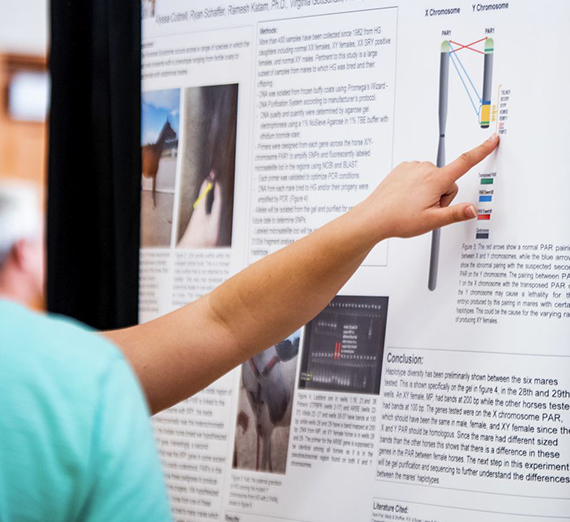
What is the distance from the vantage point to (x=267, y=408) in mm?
978

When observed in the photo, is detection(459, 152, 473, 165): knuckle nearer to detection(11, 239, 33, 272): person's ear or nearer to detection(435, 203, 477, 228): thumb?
detection(435, 203, 477, 228): thumb

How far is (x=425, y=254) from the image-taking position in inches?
35.7

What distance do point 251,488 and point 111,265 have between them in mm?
428

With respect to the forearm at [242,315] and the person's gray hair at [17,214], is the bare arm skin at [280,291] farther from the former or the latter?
the person's gray hair at [17,214]

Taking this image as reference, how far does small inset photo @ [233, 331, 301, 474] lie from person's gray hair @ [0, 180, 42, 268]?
1.17 meters

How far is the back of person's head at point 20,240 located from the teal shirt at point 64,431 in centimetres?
163

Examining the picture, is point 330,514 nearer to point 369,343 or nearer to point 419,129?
point 369,343

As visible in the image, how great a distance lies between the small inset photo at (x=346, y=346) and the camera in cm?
92

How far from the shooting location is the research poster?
0.85 metres

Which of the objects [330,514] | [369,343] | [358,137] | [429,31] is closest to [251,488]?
[330,514]

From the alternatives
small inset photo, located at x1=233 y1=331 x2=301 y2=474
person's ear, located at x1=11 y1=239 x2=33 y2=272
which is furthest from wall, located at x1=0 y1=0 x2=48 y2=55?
small inset photo, located at x1=233 y1=331 x2=301 y2=474

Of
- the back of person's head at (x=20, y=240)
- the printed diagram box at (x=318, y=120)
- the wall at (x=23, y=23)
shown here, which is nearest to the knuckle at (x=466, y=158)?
the printed diagram box at (x=318, y=120)

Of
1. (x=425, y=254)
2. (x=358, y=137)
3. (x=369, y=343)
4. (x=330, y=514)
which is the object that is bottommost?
(x=330, y=514)

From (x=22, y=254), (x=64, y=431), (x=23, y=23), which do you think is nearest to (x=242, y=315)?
(x=64, y=431)
